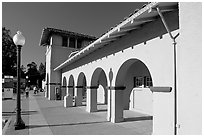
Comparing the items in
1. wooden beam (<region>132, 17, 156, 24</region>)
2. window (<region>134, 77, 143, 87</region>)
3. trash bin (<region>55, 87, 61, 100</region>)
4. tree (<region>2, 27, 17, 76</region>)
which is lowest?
trash bin (<region>55, 87, 61, 100</region>)

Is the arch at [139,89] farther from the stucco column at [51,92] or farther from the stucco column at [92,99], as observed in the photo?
the stucco column at [51,92]

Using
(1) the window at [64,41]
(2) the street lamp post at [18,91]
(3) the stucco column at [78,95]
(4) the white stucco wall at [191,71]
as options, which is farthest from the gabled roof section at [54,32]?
(4) the white stucco wall at [191,71]

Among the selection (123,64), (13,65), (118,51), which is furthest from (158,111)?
(13,65)

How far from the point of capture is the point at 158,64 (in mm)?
5508

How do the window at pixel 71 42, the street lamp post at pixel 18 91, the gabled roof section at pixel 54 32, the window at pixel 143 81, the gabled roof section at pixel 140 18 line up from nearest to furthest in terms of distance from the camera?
the gabled roof section at pixel 140 18
the street lamp post at pixel 18 91
the window at pixel 143 81
the gabled roof section at pixel 54 32
the window at pixel 71 42

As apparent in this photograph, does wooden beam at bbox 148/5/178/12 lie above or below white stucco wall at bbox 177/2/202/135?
above

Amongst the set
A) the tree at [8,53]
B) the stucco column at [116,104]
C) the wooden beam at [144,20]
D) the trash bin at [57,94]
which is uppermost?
the tree at [8,53]

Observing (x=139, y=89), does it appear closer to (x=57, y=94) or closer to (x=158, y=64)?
(x=158, y=64)

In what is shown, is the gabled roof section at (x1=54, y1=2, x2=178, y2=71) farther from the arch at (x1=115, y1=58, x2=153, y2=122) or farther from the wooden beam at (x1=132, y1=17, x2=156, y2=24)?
the arch at (x1=115, y1=58, x2=153, y2=122)

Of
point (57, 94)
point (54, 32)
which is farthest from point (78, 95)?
point (54, 32)

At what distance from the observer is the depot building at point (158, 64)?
340 cm

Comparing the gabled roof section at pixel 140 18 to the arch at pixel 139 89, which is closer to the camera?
the gabled roof section at pixel 140 18

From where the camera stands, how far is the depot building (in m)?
3.40

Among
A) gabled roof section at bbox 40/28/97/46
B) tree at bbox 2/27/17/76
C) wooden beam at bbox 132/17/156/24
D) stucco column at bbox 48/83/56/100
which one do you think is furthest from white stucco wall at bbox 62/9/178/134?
tree at bbox 2/27/17/76
